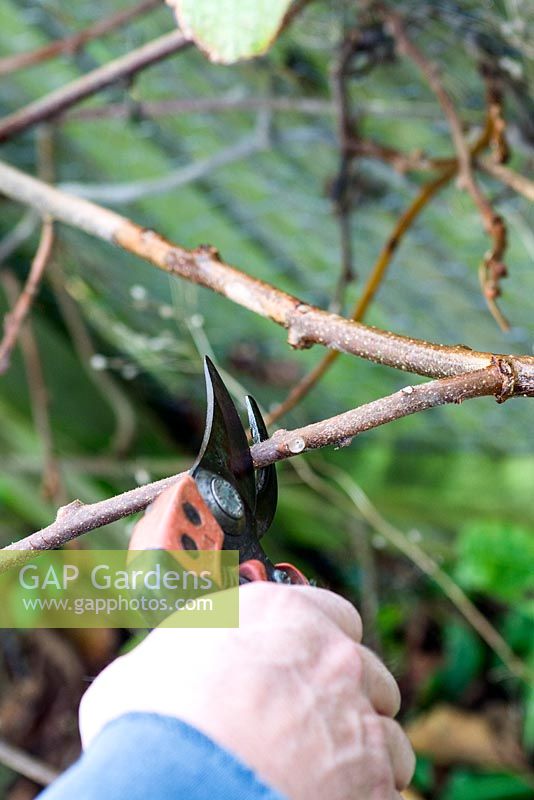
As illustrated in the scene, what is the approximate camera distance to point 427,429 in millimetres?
1608

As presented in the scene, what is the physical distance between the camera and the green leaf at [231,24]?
59cm

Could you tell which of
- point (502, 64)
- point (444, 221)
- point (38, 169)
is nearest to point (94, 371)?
point (38, 169)

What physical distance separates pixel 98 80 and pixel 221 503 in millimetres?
674

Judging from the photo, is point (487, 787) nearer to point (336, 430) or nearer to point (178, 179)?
point (178, 179)

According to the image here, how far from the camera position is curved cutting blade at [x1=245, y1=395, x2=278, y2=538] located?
526 millimetres

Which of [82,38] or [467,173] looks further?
[82,38]

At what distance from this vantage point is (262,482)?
53cm

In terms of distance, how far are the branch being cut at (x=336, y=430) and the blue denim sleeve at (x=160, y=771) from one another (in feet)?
0.39

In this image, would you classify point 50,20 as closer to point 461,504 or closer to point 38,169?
point 38,169

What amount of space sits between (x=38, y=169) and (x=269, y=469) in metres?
1.02

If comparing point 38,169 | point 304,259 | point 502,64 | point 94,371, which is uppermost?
point 502,64

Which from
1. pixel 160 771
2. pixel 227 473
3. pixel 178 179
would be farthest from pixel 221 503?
pixel 178 179

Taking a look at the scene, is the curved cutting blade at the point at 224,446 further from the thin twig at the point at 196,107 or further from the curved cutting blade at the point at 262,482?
the thin twig at the point at 196,107

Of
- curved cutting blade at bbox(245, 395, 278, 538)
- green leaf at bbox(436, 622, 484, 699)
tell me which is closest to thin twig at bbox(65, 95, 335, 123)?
curved cutting blade at bbox(245, 395, 278, 538)
